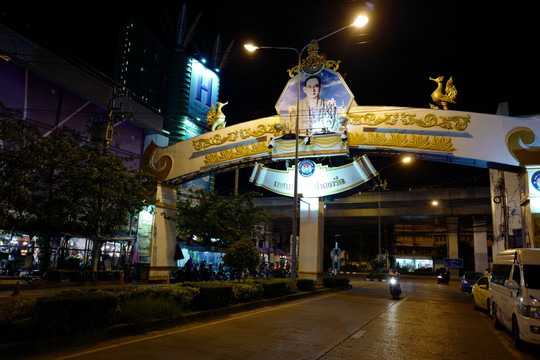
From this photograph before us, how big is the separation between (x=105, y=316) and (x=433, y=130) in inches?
611

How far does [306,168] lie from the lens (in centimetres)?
2058

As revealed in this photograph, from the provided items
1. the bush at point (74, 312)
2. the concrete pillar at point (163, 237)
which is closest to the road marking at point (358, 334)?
the bush at point (74, 312)

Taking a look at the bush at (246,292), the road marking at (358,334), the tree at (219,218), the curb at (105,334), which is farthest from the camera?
the tree at (219,218)

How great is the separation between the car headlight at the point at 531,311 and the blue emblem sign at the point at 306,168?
13.5 m

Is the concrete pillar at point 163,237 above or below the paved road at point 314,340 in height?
above

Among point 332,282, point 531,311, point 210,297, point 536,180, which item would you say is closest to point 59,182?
point 210,297

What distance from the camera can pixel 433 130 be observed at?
58.1 ft

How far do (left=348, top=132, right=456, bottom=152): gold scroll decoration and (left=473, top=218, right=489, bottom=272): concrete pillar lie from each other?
33.2 metres

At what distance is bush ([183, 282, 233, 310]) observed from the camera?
10945 millimetres

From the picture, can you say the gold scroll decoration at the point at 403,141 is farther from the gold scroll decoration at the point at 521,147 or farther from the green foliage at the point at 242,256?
the green foliage at the point at 242,256

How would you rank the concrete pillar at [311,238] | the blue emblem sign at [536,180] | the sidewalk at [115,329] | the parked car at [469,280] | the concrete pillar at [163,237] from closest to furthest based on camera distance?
the sidewalk at [115,329], the blue emblem sign at [536,180], the concrete pillar at [311,238], the concrete pillar at [163,237], the parked car at [469,280]

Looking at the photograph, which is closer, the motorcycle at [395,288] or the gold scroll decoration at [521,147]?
the gold scroll decoration at [521,147]

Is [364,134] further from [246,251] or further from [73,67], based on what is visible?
[73,67]

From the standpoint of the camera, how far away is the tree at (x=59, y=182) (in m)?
12.4
